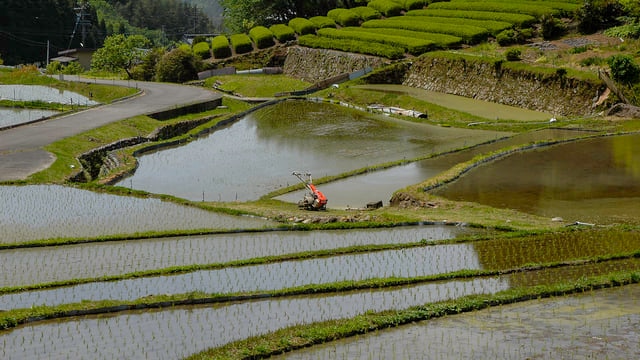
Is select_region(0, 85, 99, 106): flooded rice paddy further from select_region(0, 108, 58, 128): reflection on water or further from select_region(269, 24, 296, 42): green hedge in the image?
select_region(269, 24, 296, 42): green hedge

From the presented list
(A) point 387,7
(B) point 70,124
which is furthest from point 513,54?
(B) point 70,124

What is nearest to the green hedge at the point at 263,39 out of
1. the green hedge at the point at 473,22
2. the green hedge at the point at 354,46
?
the green hedge at the point at 354,46

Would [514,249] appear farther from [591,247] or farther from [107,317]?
[107,317]

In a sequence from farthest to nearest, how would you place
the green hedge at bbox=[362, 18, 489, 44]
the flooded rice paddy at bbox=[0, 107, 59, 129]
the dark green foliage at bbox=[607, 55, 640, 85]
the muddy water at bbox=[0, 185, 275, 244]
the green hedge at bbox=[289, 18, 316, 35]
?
the green hedge at bbox=[289, 18, 316, 35] → the green hedge at bbox=[362, 18, 489, 44] → the flooded rice paddy at bbox=[0, 107, 59, 129] → the dark green foliage at bbox=[607, 55, 640, 85] → the muddy water at bbox=[0, 185, 275, 244]

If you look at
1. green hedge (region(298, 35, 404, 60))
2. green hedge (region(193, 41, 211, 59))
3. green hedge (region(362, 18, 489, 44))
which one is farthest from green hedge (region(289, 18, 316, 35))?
green hedge (region(193, 41, 211, 59))

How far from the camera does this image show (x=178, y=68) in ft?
230

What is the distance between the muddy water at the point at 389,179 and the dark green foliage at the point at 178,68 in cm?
3468

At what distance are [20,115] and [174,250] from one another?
31253mm

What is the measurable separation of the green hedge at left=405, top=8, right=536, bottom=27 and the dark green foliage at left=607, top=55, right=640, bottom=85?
58.3 feet

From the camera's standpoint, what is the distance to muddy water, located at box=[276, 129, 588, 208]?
32062 millimetres

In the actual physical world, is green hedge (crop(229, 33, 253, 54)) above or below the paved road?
above

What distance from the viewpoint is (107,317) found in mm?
18953

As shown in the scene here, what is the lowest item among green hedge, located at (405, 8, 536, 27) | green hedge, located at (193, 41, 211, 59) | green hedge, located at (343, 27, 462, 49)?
green hedge, located at (193, 41, 211, 59)

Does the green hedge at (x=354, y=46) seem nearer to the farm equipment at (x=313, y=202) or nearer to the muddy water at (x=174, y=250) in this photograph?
the farm equipment at (x=313, y=202)
